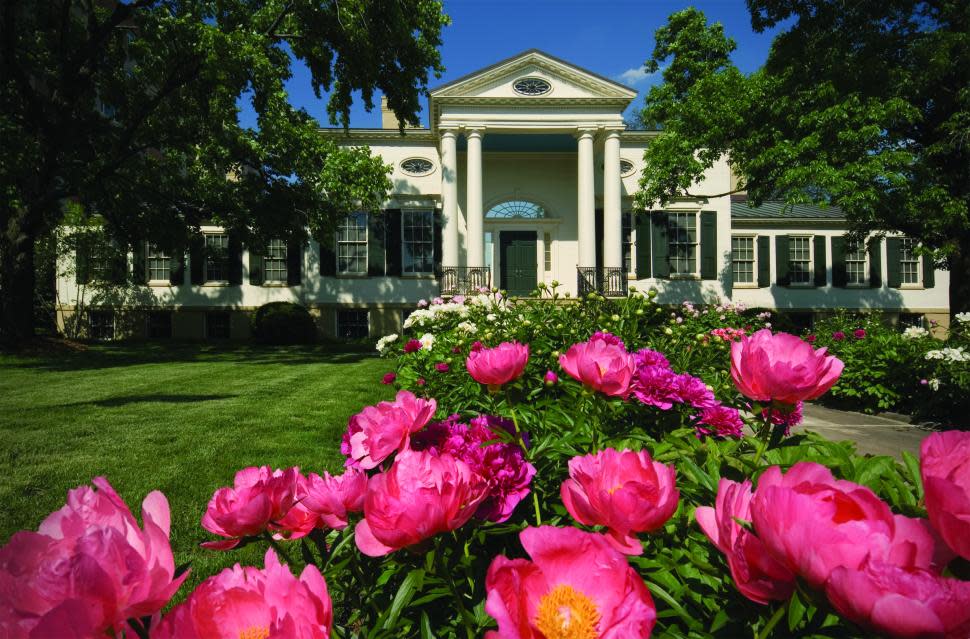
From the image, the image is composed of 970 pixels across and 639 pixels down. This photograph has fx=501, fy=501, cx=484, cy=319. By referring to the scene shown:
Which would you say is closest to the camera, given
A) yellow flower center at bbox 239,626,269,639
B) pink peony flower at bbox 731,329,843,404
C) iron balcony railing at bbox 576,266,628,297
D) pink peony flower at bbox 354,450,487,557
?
yellow flower center at bbox 239,626,269,639

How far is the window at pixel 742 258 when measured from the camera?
2008cm

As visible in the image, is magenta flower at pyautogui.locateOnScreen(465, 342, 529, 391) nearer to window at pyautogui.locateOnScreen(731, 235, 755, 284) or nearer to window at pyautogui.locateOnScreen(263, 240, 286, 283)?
window at pyautogui.locateOnScreen(263, 240, 286, 283)

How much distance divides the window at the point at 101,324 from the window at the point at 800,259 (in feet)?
85.0

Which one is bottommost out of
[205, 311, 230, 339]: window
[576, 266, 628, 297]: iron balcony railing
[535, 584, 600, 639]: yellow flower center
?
[205, 311, 230, 339]: window

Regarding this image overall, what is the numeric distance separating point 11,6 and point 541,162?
14.4 m

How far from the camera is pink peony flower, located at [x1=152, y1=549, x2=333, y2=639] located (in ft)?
1.64

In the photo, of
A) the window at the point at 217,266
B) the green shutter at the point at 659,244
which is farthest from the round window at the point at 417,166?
the green shutter at the point at 659,244

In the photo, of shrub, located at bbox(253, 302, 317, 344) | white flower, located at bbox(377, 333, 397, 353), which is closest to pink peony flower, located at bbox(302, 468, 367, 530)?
white flower, located at bbox(377, 333, 397, 353)

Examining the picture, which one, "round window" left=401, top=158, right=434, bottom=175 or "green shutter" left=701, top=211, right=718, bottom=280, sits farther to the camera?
"green shutter" left=701, top=211, right=718, bottom=280

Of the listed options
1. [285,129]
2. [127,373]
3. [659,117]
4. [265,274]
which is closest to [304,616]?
[127,373]

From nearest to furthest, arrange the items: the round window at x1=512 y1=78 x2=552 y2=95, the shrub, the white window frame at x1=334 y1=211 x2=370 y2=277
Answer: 1. the round window at x1=512 y1=78 x2=552 y2=95
2. the shrub
3. the white window frame at x1=334 y1=211 x2=370 y2=277

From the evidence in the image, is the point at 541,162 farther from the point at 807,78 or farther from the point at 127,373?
the point at 127,373

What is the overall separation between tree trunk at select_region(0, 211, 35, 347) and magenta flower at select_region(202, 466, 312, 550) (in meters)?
15.3

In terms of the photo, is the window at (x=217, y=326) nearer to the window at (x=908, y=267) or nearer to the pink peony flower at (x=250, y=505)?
the pink peony flower at (x=250, y=505)
